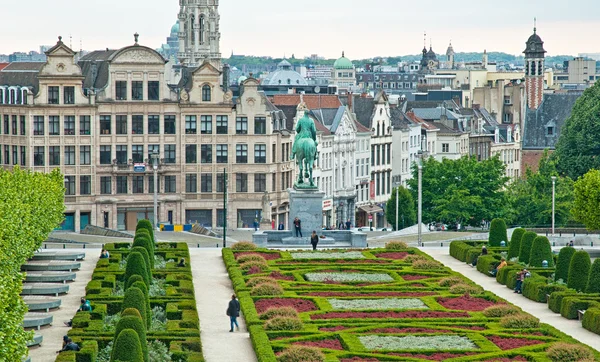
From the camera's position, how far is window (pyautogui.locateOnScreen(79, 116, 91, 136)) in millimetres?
117375

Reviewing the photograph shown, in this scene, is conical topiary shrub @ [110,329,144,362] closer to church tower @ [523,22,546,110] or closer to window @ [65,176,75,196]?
window @ [65,176,75,196]

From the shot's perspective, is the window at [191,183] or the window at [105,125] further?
the window at [191,183]

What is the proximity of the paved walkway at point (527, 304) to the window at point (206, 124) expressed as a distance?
1474 inches

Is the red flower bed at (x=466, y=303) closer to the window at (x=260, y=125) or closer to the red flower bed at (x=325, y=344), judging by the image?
the red flower bed at (x=325, y=344)

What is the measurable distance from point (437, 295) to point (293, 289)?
235 inches

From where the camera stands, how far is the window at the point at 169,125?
120062 mm

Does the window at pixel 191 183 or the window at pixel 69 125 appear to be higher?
the window at pixel 69 125

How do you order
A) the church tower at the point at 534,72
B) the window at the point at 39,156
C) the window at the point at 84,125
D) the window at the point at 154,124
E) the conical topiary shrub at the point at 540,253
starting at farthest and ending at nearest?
1. the church tower at the point at 534,72
2. the window at the point at 154,124
3. the window at the point at 84,125
4. the window at the point at 39,156
5. the conical topiary shrub at the point at 540,253

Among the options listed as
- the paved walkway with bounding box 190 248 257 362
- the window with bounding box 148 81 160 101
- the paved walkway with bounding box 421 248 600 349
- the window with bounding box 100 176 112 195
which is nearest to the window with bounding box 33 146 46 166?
the window with bounding box 100 176 112 195

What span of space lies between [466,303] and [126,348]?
907 inches

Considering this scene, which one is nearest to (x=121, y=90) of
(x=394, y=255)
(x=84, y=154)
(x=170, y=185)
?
(x=84, y=154)

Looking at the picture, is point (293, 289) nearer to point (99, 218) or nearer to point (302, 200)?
point (302, 200)

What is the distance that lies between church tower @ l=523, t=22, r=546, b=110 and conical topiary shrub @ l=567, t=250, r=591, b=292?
4308 inches

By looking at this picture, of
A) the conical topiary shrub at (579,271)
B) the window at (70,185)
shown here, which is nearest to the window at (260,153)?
the window at (70,185)
